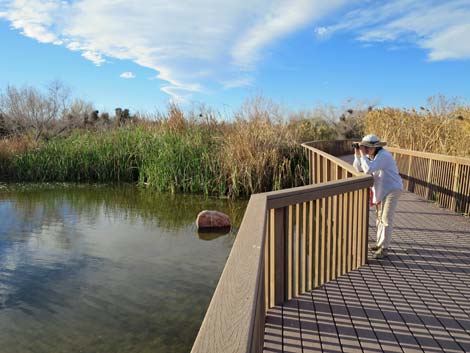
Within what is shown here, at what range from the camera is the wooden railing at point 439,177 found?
25.5ft

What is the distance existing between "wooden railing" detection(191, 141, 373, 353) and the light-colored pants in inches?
12.5

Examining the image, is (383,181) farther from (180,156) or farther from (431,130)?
(180,156)

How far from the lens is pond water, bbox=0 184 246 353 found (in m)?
4.57

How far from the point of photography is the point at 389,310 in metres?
3.58

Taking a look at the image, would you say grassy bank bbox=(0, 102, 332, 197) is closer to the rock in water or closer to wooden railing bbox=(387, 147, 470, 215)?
the rock in water

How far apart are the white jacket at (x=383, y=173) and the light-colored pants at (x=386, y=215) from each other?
67 mm

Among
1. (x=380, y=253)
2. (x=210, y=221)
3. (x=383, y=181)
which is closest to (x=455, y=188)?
(x=380, y=253)

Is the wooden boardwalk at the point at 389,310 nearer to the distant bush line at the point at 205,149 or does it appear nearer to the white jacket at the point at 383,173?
the white jacket at the point at 383,173

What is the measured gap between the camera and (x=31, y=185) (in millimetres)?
16219

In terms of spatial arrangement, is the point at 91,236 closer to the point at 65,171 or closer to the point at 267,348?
the point at 267,348

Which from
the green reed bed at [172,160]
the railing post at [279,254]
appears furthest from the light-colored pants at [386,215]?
the green reed bed at [172,160]

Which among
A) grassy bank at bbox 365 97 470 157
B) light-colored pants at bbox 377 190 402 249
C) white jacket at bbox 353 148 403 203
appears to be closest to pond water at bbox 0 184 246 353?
light-colored pants at bbox 377 190 402 249

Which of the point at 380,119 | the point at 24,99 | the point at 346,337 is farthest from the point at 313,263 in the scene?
the point at 24,99

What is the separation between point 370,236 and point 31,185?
1482 centimetres
